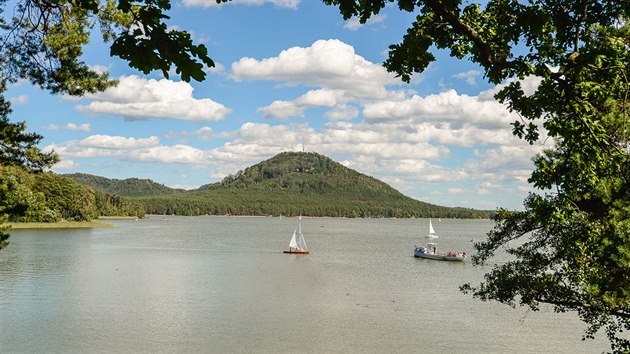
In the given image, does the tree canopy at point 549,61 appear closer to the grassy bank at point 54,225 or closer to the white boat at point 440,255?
the white boat at point 440,255

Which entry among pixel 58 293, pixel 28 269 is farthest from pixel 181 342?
pixel 28 269

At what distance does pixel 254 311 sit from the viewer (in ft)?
151

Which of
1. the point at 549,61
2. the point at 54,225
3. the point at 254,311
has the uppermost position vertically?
the point at 549,61

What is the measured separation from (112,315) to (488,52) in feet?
141

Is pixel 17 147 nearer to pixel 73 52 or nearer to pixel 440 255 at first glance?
pixel 73 52

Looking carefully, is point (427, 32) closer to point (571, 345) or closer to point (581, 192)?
point (581, 192)

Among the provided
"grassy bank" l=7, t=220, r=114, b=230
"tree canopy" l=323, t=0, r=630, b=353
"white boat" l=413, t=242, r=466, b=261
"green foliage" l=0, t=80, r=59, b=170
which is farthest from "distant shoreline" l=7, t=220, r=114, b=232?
"tree canopy" l=323, t=0, r=630, b=353

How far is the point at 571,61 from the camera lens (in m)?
6.21

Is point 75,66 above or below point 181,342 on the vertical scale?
above

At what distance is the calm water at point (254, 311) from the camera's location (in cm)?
3628

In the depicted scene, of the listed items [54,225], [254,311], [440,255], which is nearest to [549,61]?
[254,311]

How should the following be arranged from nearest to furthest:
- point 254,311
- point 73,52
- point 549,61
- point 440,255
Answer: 1. point 549,61
2. point 73,52
3. point 254,311
4. point 440,255

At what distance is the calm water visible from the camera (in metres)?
36.3

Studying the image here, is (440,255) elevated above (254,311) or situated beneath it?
elevated above
